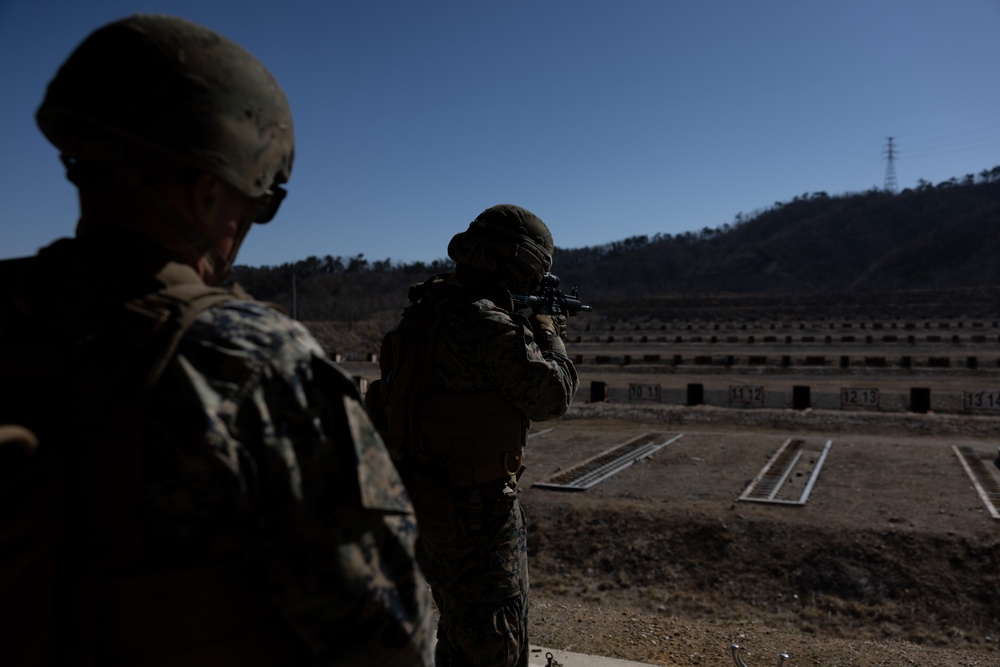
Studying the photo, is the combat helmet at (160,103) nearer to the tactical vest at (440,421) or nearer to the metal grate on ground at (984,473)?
the tactical vest at (440,421)

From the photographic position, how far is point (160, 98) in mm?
1473

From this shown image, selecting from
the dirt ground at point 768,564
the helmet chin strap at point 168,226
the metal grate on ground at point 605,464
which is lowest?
the dirt ground at point 768,564

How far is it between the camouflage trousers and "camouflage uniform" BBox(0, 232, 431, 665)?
5.83 feet

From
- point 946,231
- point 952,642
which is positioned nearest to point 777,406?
point 952,642

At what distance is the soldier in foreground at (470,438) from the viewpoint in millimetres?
3207

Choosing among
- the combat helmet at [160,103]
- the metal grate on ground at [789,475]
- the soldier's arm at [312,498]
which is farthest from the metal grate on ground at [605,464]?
the combat helmet at [160,103]

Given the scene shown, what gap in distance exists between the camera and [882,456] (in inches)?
423

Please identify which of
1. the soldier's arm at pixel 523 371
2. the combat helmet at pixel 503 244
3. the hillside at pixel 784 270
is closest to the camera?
the soldier's arm at pixel 523 371

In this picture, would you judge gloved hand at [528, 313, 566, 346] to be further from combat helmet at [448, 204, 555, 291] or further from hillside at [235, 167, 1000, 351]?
hillside at [235, 167, 1000, 351]

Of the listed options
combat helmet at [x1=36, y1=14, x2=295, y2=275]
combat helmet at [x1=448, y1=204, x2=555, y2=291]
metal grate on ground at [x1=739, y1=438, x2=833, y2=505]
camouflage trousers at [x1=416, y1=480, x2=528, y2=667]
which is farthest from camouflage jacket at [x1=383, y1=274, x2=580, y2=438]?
metal grate on ground at [x1=739, y1=438, x2=833, y2=505]

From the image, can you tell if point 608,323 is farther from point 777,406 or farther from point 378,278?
point 378,278

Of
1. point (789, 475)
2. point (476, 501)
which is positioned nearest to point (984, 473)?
point (789, 475)

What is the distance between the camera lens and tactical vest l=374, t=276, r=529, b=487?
3346mm

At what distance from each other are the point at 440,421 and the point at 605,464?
7884 mm
